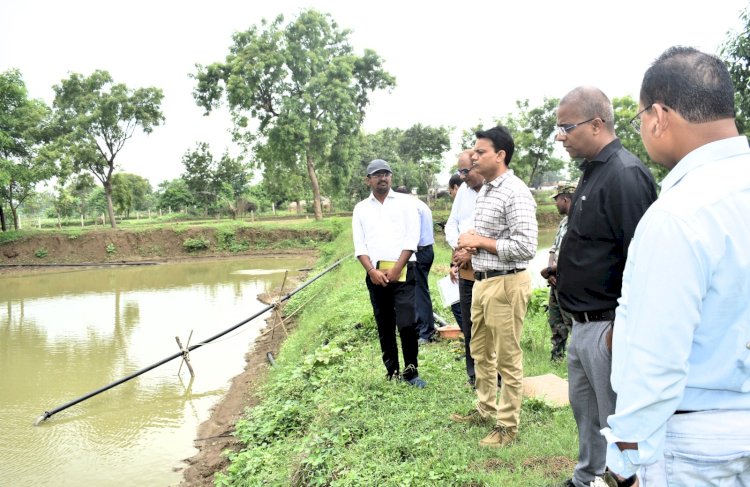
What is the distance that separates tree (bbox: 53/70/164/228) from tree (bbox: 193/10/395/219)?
3.09 m

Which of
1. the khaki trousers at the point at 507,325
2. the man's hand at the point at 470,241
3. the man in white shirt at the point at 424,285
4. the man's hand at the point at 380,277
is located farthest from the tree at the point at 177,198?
the khaki trousers at the point at 507,325

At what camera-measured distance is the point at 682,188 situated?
122cm

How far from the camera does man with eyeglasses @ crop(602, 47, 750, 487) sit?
3.81ft

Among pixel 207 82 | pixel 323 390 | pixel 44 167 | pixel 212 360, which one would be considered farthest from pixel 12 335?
pixel 207 82

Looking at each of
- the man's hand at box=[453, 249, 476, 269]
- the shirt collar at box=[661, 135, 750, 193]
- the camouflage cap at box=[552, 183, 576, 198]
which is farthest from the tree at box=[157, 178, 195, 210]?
the shirt collar at box=[661, 135, 750, 193]

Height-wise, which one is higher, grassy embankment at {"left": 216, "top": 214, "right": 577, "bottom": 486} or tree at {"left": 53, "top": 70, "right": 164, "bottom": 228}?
tree at {"left": 53, "top": 70, "right": 164, "bottom": 228}

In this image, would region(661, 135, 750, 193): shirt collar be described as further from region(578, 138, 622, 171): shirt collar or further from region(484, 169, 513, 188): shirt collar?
region(484, 169, 513, 188): shirt collar

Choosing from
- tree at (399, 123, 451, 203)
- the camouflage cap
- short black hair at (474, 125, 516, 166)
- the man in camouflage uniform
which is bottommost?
Result: the man in camouflage uniform

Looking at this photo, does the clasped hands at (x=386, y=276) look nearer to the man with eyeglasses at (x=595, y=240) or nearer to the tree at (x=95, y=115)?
the man with eyeglasses at (x=595, y=240)

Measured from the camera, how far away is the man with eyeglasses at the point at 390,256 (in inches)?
175

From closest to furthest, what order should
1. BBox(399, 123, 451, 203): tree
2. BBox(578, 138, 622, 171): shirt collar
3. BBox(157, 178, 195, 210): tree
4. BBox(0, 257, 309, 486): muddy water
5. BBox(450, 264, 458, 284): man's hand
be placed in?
BBox(578, 138, 622, 171): shirt collar, BBox(450, 264, 458, 284): man's hand, BBox(0, 257, 309, 486): muddy water, BBox(399, 123, 451, 203): tree, BBox(157, 178, 195, 210): tree

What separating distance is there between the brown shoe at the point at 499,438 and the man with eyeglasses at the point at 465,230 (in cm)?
82

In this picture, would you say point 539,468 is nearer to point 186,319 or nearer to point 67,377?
point 67,377

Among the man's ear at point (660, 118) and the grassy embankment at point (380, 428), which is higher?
the man's ear at point (660, 118)
